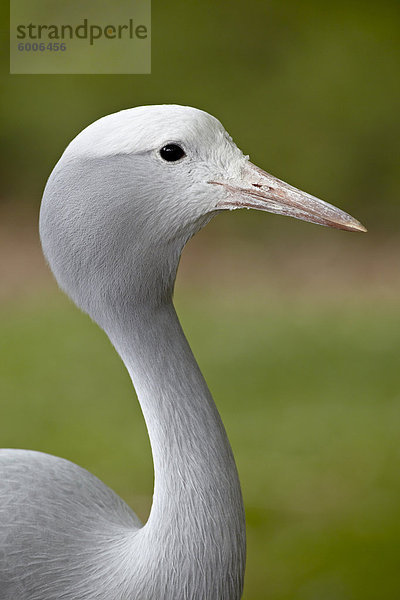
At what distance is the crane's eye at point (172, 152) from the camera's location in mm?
795

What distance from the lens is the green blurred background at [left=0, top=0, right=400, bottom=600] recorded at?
2.32 m

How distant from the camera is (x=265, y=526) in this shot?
1.83m

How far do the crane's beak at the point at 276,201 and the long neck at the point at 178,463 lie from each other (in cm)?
13

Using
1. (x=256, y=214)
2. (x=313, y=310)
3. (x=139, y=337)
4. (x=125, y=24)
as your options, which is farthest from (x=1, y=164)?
(x=139, y=337)

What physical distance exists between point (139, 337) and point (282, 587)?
3.16 feet

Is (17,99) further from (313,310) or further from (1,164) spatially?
(313,310)

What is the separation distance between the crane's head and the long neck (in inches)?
2.0

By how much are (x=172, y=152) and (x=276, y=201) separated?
0.11m

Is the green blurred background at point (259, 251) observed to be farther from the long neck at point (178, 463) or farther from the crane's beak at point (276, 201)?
the crane's beak at point (276, 201)
